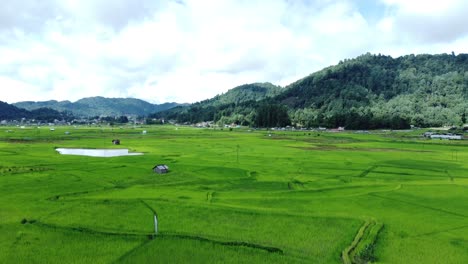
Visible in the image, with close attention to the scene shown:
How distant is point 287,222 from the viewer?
23.0 m

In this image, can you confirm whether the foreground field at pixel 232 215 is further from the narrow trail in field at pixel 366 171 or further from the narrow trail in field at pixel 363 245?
the narrow trail in field at pixel 366 171

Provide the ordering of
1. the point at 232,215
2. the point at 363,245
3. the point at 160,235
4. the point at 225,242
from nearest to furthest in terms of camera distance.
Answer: the point at 363,245 → the point at 225,242 → the point at 160,235 → the point at 232,215

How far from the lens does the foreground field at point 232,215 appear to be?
18375 millimetres

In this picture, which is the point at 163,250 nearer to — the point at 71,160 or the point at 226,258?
the point at 226,258

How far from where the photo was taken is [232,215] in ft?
79.9

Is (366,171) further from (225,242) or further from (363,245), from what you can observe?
(225,242)

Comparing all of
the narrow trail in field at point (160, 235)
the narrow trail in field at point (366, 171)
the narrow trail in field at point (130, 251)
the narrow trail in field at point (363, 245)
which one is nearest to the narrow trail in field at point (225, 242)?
the narrow trail in field at point (160, 235)

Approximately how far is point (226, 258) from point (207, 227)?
428 centimetres

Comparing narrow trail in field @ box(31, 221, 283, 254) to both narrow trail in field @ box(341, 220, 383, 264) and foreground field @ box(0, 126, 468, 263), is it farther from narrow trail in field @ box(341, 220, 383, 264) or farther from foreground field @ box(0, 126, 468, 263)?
narrow trail in field @ box(341, 220, 383, 264)

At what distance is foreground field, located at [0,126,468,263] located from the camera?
18.4 metres

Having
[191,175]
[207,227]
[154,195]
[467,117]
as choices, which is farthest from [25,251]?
[467,117]

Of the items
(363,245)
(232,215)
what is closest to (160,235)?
(232,215)

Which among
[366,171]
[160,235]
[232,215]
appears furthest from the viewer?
[366,171]

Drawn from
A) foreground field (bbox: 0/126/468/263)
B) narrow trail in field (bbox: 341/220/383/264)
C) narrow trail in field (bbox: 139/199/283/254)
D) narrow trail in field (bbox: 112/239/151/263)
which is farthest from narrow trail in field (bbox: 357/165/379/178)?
narrow trail in field (bbox: 112/239/151/263)
